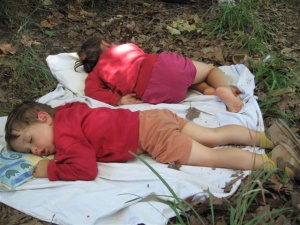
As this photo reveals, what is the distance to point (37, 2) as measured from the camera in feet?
15.9

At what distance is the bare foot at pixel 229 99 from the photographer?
→ 11.0 ft

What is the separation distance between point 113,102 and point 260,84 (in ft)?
4.94

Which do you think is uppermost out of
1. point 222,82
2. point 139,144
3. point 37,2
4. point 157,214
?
point 37,2

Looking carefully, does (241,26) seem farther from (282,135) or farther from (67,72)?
(67,72)

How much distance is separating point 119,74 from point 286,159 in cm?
171

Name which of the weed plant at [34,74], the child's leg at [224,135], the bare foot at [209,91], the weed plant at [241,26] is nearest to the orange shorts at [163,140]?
the child's leg at [224,135]

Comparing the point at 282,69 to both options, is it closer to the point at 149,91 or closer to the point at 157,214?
the point at 149,91

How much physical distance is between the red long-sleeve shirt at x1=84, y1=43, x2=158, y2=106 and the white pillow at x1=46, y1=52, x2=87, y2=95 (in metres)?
0.16

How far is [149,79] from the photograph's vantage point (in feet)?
11.4

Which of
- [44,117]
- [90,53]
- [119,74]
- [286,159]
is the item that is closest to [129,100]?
[119,74]

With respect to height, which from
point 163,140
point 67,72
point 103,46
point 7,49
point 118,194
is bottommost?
point 118,194

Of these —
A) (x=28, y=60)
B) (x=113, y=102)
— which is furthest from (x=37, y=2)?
(x=113, y=102)

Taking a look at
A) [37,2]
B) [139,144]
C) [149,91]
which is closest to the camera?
[139,144]

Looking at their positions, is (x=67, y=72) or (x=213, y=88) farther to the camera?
(x=67, y=72)
